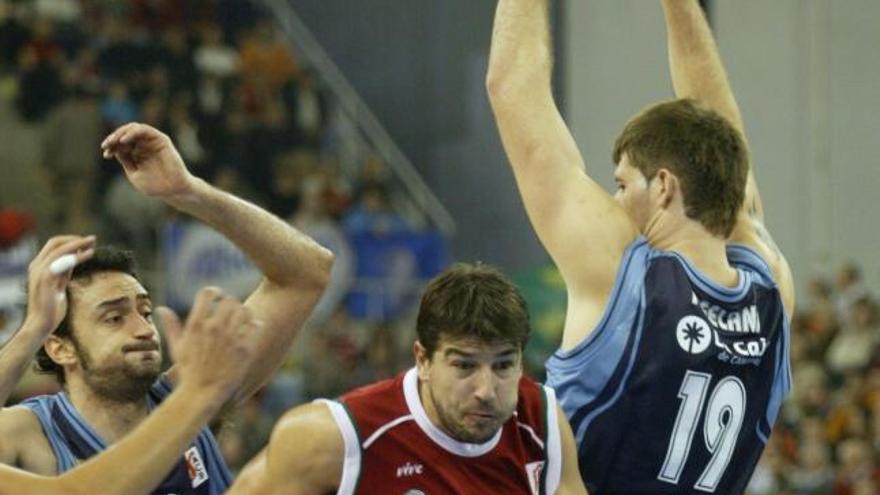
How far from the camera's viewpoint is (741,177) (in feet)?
17.6

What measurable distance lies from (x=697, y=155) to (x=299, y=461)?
A: 56.5 inches

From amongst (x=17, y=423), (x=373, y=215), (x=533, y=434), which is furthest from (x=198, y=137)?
(x=533, y=434)

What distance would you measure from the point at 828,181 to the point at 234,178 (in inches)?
243

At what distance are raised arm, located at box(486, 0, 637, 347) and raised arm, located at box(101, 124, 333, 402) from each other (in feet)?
2.34

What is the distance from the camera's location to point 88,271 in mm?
5605

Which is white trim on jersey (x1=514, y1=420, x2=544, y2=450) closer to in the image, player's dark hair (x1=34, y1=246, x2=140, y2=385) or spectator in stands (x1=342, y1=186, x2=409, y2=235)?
player's dark hair (x1=34, y1=246, x2=140, y2=385)

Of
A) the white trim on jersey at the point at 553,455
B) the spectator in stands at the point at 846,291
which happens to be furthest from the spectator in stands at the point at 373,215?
the white trim on jersey at the point at 553,455

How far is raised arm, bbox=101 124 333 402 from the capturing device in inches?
194

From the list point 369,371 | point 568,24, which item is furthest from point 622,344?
point 568,24

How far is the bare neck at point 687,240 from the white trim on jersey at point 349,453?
1.08 meters

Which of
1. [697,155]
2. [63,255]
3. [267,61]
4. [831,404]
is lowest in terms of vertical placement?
[831,404]

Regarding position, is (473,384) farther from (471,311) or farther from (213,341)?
(213,341)

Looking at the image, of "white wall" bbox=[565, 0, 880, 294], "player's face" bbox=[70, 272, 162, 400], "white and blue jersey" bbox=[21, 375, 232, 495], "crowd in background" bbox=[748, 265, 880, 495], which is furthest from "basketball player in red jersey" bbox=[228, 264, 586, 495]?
"white wall" bbox=[565, 0, 880, 294]

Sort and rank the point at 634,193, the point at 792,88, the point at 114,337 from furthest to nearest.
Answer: the point at 792,88
the point at 114,337
the point at 634,193
